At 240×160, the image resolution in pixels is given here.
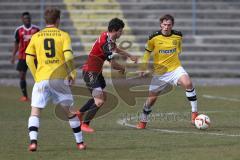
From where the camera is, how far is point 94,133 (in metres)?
13.2

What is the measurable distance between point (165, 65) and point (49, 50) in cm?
389

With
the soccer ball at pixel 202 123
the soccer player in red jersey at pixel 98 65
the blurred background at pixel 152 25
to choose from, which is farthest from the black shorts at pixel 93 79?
the blurred background at pixel 152 25

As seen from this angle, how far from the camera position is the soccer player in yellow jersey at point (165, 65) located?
14078 millimetres

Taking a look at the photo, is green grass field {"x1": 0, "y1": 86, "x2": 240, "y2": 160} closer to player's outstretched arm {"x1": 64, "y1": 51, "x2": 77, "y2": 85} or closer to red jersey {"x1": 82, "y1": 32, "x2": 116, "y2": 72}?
player's outstretched arm {"x1": 64, "y1": 51, "x2": 77, "y2": 85}

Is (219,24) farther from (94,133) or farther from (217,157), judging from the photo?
(217,157)

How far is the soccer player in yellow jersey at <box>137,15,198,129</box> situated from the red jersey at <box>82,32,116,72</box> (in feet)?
3.70

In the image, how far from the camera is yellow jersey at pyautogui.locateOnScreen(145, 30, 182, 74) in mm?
14164

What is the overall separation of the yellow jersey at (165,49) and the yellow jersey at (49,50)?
3.52m

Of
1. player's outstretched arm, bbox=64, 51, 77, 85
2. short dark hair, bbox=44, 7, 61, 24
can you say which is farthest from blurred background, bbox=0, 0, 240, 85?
short dark hair, bbox=44, 7, 61, 24

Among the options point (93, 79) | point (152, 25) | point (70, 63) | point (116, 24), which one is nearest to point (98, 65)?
point (93, 79)

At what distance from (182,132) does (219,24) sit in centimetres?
1439

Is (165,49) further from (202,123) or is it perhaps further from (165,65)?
(202,123)

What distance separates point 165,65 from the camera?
14273 millimetres

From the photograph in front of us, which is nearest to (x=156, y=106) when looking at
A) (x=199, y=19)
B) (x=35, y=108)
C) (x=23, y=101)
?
(x=23, y=101)
